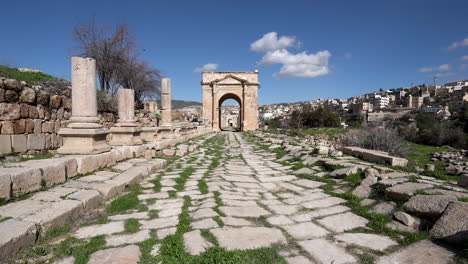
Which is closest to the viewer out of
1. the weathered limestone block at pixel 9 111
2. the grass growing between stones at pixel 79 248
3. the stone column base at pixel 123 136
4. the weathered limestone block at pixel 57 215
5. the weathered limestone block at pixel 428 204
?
the grass growing between stones at pixel 79 248

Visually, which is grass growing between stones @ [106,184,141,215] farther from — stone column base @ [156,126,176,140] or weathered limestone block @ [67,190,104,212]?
stone column base @ [156,126,176,140]

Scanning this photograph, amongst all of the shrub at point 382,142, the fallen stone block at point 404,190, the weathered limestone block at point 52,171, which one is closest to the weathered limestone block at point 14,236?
the weathered limestone block at point 52,171

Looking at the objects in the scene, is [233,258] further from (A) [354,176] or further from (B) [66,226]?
(A) [354,176]

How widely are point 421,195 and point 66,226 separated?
370 cm

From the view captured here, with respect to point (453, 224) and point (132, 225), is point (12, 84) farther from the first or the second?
point (453, 224)

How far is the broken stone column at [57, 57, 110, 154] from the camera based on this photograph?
490 centimetres

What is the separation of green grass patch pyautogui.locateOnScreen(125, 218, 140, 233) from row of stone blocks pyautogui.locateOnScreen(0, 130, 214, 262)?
0.58 metres

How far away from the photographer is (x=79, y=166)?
4.30 metres

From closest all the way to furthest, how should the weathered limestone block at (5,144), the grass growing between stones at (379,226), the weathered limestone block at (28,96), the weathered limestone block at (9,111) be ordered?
the grass growing between stones at (379,226)
the weathered limestone block at (5,144)
the weathered limestone block at (9,111)
the weathered limestone block at (28,96)

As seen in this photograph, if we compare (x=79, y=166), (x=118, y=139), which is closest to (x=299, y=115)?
(x=118, y=139)

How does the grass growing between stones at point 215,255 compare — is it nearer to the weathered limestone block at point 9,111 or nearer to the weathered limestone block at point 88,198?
the weathered limestone block at point 88,198

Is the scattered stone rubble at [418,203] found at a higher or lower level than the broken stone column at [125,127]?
lower

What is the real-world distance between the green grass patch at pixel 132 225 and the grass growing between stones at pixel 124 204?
41 cm

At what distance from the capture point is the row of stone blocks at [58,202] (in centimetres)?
216
